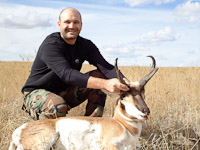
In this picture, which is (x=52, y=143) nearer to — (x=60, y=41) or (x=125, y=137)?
(x=125, y=137)

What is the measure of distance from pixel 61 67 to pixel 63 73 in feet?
0.36

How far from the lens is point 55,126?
2.82m

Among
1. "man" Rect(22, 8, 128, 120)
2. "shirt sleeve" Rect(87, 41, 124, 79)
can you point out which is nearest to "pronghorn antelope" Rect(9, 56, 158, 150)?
"man" Rect(22, 8, 128, 120)

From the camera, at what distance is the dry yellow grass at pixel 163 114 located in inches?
141

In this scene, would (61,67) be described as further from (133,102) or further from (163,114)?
(163,114)

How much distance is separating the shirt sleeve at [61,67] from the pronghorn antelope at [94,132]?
1.62 ft

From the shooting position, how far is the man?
3373 millimetres

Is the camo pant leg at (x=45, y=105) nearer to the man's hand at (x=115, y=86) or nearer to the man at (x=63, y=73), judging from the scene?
the man at (x=63, y=73)

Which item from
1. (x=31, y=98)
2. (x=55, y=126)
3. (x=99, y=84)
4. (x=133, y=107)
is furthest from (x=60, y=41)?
(x=133, y=107)

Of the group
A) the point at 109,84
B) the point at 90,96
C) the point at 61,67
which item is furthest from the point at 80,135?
the point at 90,96

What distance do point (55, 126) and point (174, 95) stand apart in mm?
3768

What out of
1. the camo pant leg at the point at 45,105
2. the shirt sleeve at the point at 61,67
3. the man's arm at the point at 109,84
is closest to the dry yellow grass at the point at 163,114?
the camo pant leg at the point at 45,105

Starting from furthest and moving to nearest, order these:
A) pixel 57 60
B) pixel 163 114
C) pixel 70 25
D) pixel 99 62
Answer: pixel 163 114 → pixel 99 62 → pixel 70 25 → pixel 57 60

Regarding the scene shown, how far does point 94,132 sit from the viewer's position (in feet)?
9.00
